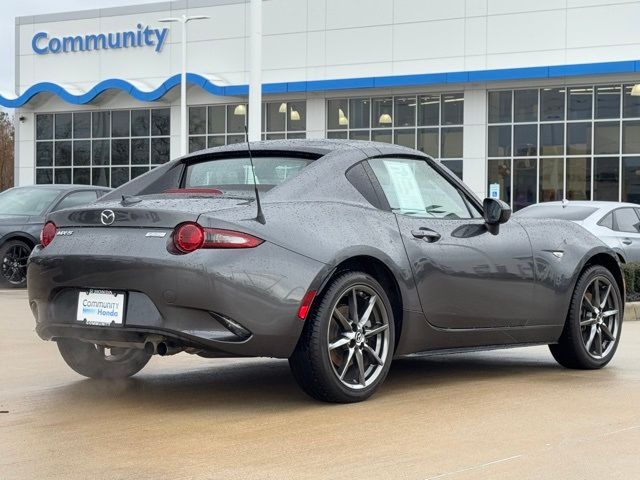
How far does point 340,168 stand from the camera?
6.63 meters

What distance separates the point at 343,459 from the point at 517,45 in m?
32.7

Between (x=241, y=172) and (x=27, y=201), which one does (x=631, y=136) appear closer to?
(x=27, y=201)

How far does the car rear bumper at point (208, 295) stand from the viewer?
18.9 ft

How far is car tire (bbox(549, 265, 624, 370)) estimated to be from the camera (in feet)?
25.7

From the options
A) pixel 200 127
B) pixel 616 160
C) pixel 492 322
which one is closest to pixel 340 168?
pixel 492 322

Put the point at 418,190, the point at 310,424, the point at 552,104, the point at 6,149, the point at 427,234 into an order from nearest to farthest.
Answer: the point at 310,424, the point at 427,234, the point at 418,190, the point at 552,104, the point at 6,149

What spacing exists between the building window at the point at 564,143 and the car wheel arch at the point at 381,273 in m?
29.3

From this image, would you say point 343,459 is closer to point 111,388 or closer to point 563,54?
point 111,388

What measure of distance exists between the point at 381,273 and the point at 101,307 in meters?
1.60

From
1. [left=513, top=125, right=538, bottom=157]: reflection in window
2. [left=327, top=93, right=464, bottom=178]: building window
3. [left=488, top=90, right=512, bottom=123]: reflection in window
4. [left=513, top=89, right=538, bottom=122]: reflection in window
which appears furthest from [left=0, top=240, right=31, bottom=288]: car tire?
[left=488, top=90, right=512, bottom=123]: reflection in window

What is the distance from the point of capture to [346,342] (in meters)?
6.22

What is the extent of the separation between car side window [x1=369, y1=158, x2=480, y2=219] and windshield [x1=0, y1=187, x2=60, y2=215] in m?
10.6

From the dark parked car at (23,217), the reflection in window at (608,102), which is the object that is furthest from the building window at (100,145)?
the dark parked car at (23,217)

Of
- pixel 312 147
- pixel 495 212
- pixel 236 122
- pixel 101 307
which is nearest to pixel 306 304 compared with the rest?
pixel 101 307
